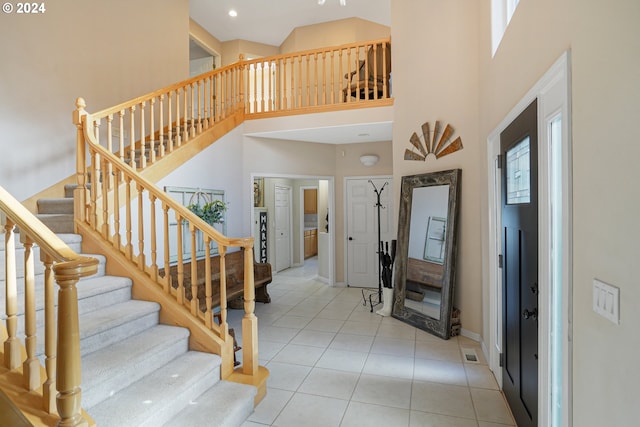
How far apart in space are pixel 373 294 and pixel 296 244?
3.17 m

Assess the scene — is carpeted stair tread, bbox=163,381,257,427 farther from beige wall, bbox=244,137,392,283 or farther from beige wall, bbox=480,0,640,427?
beige wall, bbox=244,137,392,283

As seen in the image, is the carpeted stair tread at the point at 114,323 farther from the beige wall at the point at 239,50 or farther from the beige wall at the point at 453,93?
the beige wall at the point at 239,50

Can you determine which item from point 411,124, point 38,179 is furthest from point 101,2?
point 411,124

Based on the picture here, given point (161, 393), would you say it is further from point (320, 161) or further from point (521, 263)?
point (320, 161)

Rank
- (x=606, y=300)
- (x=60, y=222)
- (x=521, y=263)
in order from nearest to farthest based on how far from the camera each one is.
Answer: (x=606, y=300)
(x=521, y=263)
(x=60, y=222)

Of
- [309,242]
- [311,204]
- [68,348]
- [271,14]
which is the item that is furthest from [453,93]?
[311,204]

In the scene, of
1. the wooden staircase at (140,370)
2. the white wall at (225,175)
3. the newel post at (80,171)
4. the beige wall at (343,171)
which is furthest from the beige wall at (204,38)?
the wooden staircase at (140,370)

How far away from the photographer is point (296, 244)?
8.32m

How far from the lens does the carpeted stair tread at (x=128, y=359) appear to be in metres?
1.84

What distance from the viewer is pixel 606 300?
42.6 inches

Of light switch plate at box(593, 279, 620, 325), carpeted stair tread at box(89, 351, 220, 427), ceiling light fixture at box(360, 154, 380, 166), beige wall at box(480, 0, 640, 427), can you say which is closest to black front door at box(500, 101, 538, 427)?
beige wall at box(480, 0, 640, 427)

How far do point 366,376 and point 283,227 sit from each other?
519 cm

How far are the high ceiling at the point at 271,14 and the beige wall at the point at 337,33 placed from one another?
3.4 inches

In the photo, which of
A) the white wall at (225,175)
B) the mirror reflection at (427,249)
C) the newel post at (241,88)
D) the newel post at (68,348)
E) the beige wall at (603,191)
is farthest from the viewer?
the newel post at (241,88)
